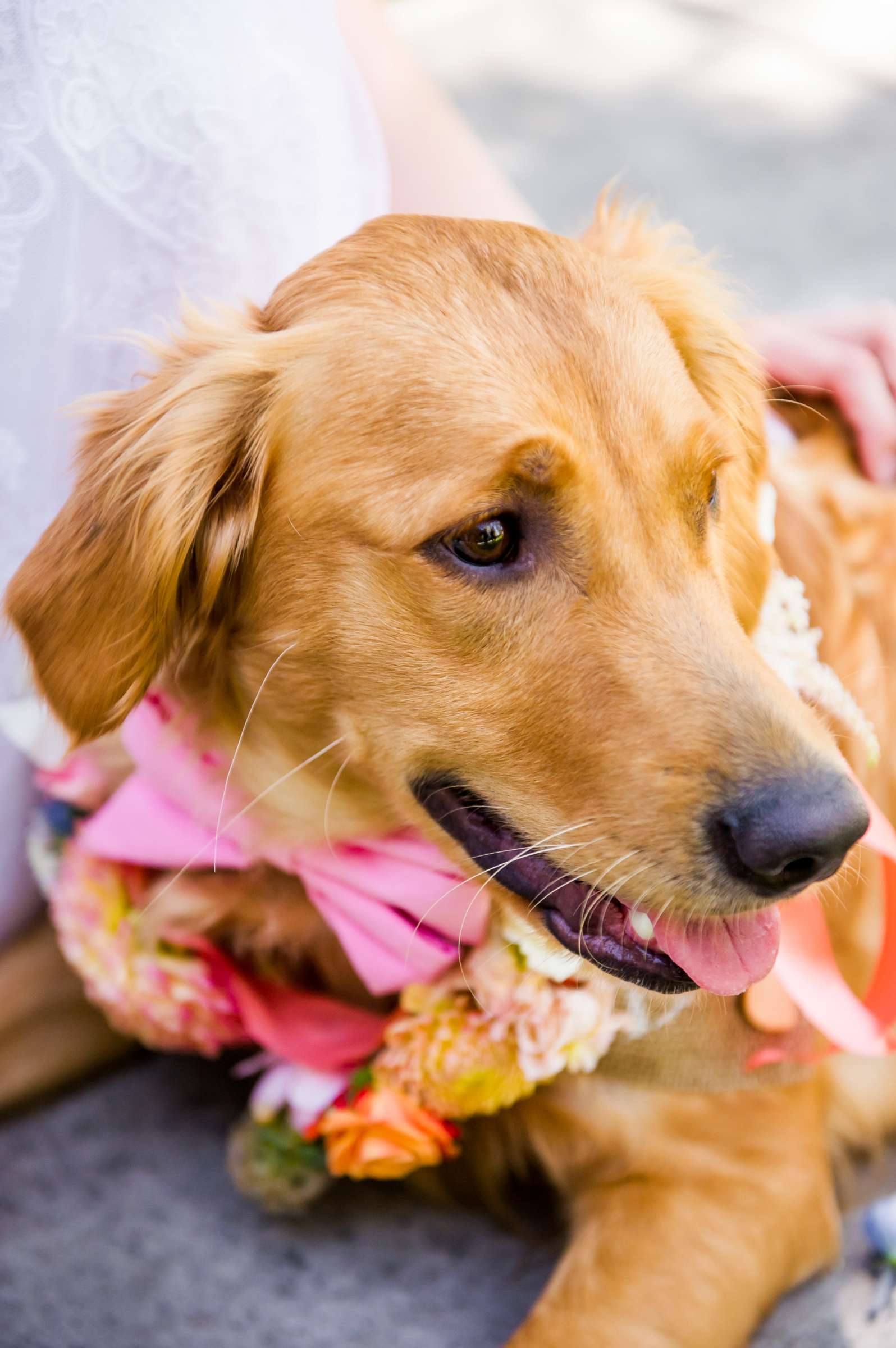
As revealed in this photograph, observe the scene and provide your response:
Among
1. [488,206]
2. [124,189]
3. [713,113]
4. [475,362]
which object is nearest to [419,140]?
[488,206]

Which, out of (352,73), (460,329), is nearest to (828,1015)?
(460,329)

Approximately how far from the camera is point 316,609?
1.47 meters

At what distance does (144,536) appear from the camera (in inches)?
56.0

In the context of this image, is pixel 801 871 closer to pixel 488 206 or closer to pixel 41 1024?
pixel 41 1024

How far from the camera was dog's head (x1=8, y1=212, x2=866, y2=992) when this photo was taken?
1313 millimetres

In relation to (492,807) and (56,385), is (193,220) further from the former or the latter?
(492,807)

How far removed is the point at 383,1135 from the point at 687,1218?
0.43 meters

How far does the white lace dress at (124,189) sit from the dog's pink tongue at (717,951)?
1.02 meters

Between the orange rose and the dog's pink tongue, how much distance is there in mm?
489

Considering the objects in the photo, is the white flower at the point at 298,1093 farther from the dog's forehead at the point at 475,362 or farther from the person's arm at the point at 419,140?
the person's arm at the point at 419,140

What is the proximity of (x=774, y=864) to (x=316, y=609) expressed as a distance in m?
0.61

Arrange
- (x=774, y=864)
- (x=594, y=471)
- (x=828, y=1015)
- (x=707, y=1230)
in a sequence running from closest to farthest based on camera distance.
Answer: (x=774, y=864)
(x=594, y=471)
(x=828, y=1015)
(x=707, y=1230)

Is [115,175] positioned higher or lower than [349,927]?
higher

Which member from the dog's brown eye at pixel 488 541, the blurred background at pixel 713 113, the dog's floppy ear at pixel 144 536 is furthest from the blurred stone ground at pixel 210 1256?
the blurred background at pixel 713 113
